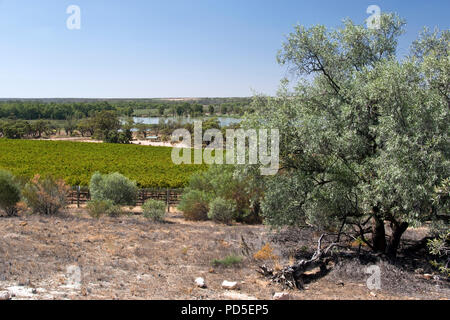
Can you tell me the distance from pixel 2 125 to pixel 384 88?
102 m

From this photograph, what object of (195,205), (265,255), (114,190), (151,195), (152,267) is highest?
(114,190)

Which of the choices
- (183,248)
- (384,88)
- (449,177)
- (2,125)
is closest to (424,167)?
(449,177)

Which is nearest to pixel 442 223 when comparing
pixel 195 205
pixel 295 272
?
pixel 295 272

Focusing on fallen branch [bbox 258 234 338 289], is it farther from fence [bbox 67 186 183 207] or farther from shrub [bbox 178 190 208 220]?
fence [bbox 67 186 183 207]

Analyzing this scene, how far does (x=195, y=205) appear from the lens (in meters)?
18.3

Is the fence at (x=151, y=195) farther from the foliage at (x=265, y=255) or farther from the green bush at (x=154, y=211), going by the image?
the foliage at (x=265, y=255)

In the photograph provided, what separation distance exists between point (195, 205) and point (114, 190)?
4.74 metres

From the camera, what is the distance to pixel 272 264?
9.93m

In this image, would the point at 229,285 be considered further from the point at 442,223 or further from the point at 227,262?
the point at 442,223

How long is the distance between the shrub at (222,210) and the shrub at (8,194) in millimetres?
7977

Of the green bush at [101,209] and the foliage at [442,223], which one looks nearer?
the foliage at [442,223]

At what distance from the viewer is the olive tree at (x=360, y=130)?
7.56m

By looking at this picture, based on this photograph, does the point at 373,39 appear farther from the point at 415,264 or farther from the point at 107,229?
the point at 107,229

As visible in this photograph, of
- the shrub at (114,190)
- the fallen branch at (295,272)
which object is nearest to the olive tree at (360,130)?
the fallen branch at (295,272)
